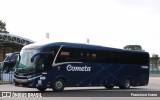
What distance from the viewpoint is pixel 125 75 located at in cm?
2952

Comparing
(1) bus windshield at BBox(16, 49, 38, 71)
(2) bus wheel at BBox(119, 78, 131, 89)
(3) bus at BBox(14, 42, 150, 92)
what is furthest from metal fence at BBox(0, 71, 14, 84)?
(1) bus windshield at BBox(16, 49, 38, 71)

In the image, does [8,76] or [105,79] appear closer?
[105,79]

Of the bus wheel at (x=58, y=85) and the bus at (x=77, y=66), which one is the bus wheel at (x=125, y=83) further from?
the bus wheel at (x=58, y=85)

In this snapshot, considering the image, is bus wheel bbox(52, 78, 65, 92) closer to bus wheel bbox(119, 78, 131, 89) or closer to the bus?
the bus

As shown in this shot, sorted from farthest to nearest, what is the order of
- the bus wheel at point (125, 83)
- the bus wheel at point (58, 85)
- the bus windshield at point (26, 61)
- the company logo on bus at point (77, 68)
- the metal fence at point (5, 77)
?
the metal fence at point (5, 77) < the bus wheel at point (125, 83) < the company logo on bus at point (77, 68) < the bus wheel at point (58, 85) < the bus windshield at point (26, 61)

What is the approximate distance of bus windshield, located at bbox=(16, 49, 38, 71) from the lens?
22.8 m

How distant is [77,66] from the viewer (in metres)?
25.2

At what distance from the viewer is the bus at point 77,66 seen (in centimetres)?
2286

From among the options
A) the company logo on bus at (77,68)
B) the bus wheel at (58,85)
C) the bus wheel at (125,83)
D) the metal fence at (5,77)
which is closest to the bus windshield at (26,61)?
the bus wheel at (58,85)

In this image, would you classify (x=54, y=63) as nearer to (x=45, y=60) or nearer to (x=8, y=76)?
(x=45, y=60)

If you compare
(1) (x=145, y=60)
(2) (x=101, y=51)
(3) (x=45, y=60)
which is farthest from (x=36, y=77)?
(1) (x=145, y=60)

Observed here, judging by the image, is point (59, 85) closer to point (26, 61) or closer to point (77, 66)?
point (77, 66)

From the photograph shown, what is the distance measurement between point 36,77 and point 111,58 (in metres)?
7.05

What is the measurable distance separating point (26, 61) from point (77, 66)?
3465 mm
